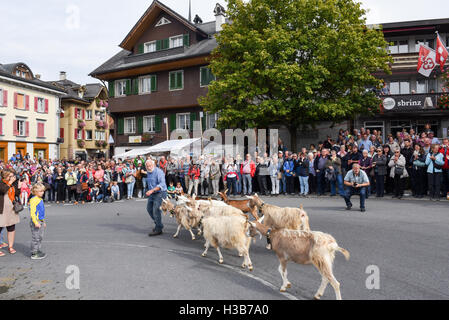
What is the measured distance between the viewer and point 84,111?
58.8m

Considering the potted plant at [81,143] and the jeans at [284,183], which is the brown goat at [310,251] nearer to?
the jeans at [284,183]

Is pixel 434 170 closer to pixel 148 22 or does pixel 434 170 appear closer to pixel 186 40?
pixel 186 40

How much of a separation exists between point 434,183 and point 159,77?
91.6 ft

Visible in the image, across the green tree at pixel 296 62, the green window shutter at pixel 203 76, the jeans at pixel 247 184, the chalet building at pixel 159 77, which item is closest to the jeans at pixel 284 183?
the jeans at pixel 247 184

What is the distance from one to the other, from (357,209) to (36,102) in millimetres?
47006

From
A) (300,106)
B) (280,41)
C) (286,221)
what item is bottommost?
(286,221)

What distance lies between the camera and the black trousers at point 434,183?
47.4ft

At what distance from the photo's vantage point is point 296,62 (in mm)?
22078

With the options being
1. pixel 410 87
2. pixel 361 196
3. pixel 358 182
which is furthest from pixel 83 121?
pixel 361 196

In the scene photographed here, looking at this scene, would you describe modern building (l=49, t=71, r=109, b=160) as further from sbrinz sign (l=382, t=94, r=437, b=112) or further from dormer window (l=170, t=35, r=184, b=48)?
sbrinz sign (l=382, t=94, r=437, b=112)
